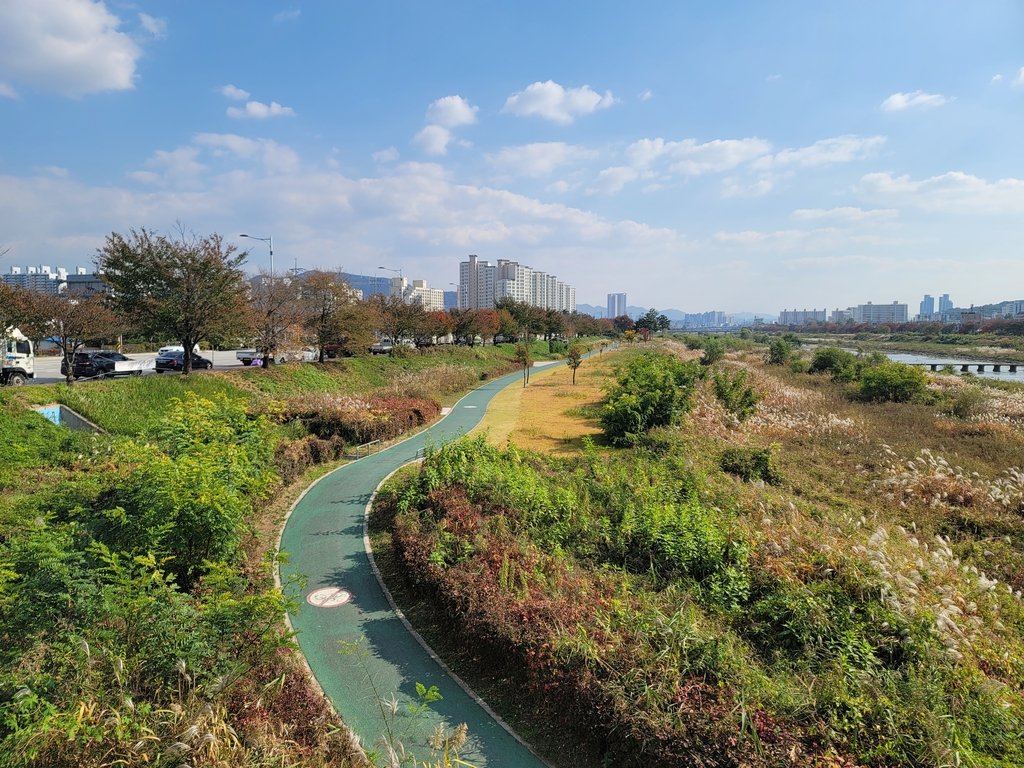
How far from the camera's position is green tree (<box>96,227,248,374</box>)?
20156mm

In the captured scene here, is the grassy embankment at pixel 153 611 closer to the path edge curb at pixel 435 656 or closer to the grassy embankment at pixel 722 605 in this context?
the path edge curb at pixel 435 656

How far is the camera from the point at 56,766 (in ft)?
12.9

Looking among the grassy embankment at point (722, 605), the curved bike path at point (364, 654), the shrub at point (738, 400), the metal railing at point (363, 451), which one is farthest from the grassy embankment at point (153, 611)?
the shrub at point (738, 400)

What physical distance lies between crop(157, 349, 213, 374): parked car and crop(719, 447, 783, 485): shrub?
23.9m

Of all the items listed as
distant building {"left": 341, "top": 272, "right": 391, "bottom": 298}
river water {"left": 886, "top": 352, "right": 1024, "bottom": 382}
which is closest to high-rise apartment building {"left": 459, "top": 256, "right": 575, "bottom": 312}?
distant building {"left": 341, "top": 272, "right": 391, "bottom": 298}

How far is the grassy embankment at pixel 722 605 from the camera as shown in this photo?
4.88 metres

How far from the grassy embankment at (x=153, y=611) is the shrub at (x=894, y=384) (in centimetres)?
2910

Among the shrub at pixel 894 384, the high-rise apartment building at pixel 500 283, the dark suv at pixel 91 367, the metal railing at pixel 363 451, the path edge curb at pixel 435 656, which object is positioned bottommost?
the path edge curb at pixel 435 656

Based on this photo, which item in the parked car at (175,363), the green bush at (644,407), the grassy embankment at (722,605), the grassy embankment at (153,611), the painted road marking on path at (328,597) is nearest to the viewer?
the grassy embankment at (153,611)

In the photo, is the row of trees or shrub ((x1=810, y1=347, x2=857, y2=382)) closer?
the row of trees

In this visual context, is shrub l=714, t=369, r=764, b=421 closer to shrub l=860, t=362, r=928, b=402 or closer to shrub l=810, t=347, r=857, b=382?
shrub l=860, t=362, r=928, b=402

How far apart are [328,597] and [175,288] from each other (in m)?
17.6

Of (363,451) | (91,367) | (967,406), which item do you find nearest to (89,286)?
(91,367)

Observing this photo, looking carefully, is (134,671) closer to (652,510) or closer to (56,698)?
(56,698)
